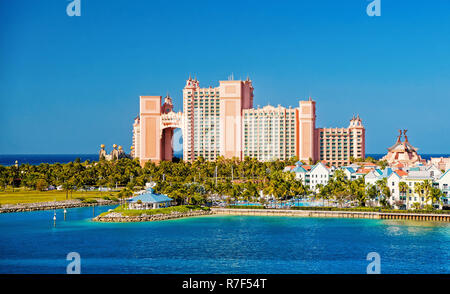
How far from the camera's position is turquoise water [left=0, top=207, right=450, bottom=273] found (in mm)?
37094

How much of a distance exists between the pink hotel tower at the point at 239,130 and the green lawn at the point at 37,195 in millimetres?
37223

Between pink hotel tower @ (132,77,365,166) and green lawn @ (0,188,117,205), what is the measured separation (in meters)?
37.2

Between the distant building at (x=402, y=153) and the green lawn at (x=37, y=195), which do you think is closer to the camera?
the green lawn at (x=37, y=195)

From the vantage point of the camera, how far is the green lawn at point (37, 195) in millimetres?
69037

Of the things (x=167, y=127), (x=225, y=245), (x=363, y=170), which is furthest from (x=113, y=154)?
(x=225, y=245)

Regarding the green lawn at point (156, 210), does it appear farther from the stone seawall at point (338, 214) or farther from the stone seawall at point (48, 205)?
the stone seawall at point (48, 205)

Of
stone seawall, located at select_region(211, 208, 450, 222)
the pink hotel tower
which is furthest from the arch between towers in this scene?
stone seawall, located at select_region(211, 208, 450, 222)

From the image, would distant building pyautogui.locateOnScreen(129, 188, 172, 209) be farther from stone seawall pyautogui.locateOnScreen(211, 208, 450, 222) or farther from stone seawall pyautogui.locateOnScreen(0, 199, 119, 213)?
stone seawall pyautogui.locateOnScreen(0, 199, 119, 213)

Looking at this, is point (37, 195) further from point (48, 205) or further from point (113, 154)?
point (113, 154)

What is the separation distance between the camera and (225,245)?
44000 mm

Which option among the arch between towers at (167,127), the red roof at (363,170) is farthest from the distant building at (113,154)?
the red roof at (363,170)
